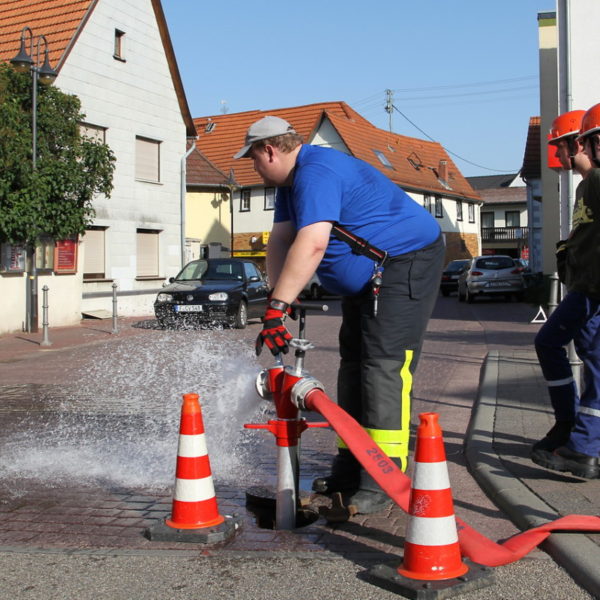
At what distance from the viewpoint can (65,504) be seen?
4.55m

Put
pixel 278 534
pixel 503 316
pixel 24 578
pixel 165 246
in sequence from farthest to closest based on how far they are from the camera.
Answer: pixel 165 246 < pixel 503 316 < pixel 278 534 < pixel 24 578

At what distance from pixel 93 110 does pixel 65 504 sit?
20221 millimetres

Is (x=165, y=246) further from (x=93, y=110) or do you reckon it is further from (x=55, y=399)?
(x=55, y=399)

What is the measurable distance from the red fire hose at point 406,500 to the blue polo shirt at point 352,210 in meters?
0.79

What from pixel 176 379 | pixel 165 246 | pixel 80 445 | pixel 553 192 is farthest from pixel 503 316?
pixel 80 445

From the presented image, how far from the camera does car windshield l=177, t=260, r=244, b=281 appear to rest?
19.9m

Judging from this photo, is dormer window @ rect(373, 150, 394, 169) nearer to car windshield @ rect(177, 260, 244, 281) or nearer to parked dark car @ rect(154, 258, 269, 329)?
car windshield @ rect(177, 260, 244, 281)

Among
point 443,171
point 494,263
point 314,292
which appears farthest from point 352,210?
point 443,171

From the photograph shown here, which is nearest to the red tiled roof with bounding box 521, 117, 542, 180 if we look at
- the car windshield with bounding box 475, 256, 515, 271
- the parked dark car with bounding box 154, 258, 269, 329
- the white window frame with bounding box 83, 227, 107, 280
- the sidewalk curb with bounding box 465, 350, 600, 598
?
the car windshield with bounding box 475, 256, 515, 271

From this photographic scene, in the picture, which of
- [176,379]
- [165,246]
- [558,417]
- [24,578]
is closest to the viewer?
[24,578]

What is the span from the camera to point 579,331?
4.67 metres

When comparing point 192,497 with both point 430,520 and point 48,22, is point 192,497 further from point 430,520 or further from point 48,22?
point 48,22

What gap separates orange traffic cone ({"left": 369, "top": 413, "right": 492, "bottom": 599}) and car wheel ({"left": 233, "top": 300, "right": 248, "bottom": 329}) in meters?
15.4

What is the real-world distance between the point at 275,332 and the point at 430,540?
1169 millimetres
